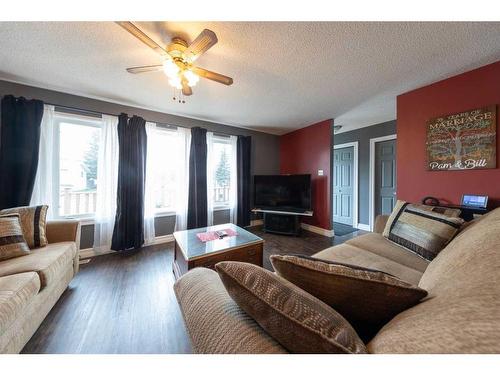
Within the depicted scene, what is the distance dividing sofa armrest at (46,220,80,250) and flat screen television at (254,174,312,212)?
279 cm

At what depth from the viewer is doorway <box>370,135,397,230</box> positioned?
3.54 m

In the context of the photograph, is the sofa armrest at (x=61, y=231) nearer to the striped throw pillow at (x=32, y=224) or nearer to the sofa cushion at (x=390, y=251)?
the striped throw pillow at (x=32, y=224)

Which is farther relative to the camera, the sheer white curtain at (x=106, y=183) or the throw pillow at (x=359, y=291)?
the sheer white curtain at (x=106, y=183)

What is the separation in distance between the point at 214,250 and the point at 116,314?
896 millimetres

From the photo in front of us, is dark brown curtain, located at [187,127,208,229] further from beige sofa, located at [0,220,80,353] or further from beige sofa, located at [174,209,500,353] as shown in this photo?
beige sofa, located at [174,209,500,353]

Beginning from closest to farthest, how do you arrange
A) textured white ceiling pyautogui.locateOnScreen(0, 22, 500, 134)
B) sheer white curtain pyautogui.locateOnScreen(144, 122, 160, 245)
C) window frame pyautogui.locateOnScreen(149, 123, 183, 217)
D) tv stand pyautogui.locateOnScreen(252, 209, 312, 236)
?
textured white ceiling pyautogui.locateOnScreen(0, 22, 500, 134), sheer white curtain pyautogui.locateOnScreen(144, 122, 160, 245), window frame pyautogui.locateOnScreen(149, 123, 183, 217), tv stand pyautogui.locateOnScreen(252, 209, 312, 236)

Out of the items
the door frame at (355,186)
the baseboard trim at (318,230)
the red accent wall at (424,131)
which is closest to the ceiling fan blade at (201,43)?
the red accent wall at (424,131)

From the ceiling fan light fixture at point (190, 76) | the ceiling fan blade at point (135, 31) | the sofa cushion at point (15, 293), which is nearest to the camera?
the sofa cushion at point (15, 293)

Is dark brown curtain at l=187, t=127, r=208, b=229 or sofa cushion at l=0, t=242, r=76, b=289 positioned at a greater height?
dark brown curtain at l=187, t=127, r=208, b=229

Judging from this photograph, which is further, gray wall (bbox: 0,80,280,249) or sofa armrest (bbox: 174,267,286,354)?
gray wall (bbox: 0,80,280,249)

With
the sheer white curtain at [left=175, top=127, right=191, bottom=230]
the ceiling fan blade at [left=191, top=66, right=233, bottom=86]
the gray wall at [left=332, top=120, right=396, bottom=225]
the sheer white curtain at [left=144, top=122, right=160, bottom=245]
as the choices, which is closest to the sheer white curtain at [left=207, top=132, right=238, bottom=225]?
the sheer white curtain at [left=175, top=127, right=191, bottom=230]

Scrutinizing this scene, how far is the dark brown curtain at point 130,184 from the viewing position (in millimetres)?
2654

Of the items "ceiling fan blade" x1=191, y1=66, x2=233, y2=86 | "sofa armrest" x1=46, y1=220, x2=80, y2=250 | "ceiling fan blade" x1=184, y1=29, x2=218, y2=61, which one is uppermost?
"ceiling fan blade" x1=184, y1=29, x2=218, y2=61
